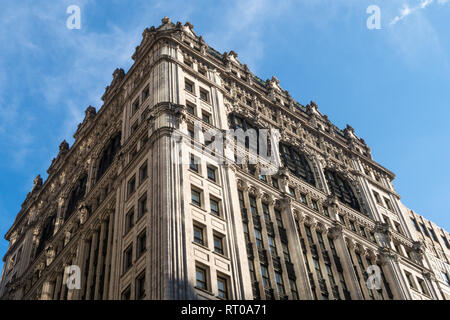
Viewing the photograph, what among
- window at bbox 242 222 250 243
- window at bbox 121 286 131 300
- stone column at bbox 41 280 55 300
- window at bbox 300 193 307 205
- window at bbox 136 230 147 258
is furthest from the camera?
window at bbox 300 193 307 205

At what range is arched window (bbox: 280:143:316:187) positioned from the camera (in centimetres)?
6562

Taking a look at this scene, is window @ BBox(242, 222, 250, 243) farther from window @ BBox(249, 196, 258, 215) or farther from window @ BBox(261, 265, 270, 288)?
window @ BBox(249, 196, 258, 215)

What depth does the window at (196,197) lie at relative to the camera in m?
46.6

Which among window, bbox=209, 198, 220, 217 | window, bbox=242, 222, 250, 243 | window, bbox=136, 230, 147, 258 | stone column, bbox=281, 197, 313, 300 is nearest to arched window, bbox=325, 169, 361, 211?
stone column, bbox=281, 197, 313, 300

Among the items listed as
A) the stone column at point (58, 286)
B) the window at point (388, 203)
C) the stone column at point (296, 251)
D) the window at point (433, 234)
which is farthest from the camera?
the window at point (433, 234)

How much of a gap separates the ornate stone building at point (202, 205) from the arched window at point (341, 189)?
0.19 metres

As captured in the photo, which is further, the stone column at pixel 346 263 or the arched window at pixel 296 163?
the arched window at pixel 296 163

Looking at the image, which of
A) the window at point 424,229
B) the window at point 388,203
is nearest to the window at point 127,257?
the window at point 388,203

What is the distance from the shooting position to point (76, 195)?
68625 mm

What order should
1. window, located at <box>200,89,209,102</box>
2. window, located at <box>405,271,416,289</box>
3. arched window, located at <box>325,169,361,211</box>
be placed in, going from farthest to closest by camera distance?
arched window, located at <box>325,169,361,211</box> → window, located at <box>200,89,209,102</box> → window, located at <box>405,271,416,289</box>

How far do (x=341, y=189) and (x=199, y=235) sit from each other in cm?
3088

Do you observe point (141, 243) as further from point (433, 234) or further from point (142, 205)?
point (433, 234)

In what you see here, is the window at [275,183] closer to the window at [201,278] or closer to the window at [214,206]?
the window at [214,206]

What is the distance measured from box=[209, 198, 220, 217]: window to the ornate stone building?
103 mm
